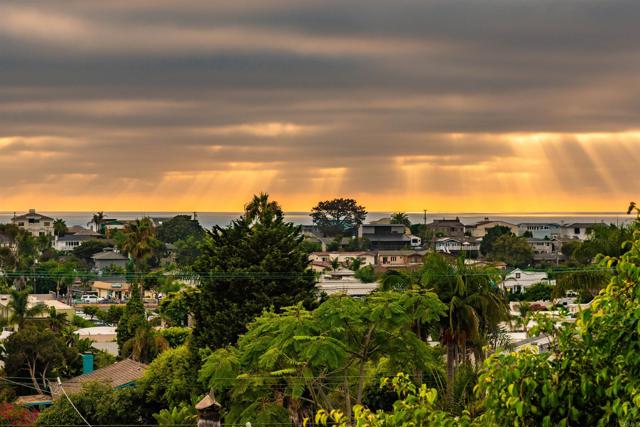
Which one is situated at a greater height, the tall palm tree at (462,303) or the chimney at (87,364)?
the tall palm tree at (462,303)

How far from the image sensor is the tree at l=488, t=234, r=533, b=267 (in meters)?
170

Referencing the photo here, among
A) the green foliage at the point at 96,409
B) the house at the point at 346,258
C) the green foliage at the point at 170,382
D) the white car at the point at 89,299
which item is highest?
the house at the point at 346,258

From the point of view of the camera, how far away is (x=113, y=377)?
50.4 metres

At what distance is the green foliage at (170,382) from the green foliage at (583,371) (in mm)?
32476

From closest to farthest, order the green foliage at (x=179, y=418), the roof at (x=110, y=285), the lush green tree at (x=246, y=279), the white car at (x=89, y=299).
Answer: the green foliage at (x=179, y=418) → the lush green tree at (x=246, y=279) → the white car at (x=89, y=299) → the roof at (x=110, y=285)

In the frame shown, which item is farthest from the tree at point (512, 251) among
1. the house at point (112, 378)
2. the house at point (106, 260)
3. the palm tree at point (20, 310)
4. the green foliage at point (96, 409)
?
the green foliage at point (96, 409)

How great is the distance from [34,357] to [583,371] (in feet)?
162

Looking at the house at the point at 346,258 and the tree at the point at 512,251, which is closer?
the tree at the point at 512,251

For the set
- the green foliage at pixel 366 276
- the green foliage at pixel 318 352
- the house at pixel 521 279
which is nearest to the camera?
the green foliage at pixel 318 352

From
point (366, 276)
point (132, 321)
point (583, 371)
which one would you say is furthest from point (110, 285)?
point (583, 371)

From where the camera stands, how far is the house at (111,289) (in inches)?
5605

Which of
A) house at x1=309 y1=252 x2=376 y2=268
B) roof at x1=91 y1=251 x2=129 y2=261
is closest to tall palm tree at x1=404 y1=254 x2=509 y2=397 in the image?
roof at x1=91 y1=251 x2=129 y2=261

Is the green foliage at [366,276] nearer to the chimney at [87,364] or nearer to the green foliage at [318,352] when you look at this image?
the chimney at [87,364]

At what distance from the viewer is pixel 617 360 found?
10.7m
